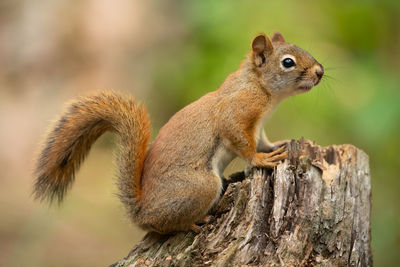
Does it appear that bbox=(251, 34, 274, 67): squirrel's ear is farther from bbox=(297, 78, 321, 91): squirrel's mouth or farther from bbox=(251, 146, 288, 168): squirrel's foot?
bbox=(251, 146, 288, 168): squirrel's foot

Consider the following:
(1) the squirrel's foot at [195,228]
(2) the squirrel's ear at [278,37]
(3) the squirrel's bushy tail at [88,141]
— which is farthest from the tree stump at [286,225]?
(2) the squirrel's ear at [278,37]

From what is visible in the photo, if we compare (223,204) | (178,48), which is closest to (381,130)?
(223,204)

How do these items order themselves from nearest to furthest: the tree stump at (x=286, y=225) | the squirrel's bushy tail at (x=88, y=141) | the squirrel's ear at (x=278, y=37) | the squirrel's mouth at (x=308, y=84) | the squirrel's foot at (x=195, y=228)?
the tree stump at (x=286, y=225)
the squirrel's foot at (x=195, y=228)
the squirrel's bushy tail at (x=88, y=141)
the squirrel's mouth at (x=308, y=84)
the squirrel's ear at (x=278, y=37)

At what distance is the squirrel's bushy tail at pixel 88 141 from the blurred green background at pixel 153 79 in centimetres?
15

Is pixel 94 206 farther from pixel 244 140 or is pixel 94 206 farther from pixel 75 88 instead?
pixel 244 140

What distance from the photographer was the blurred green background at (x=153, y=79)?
392 cm

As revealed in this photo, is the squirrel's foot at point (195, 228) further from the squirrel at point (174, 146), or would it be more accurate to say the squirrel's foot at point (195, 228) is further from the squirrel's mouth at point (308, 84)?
the squirrel's mouth at point (308, 84)

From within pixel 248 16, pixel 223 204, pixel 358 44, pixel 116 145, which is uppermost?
pixel 248 16

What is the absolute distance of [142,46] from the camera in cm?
597

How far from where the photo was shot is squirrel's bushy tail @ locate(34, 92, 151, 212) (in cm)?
257

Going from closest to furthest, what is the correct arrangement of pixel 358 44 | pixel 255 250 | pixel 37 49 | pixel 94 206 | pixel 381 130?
pixel 255 250, pixel 381 130, pixel 358 44, pixel 94 206, pixel 37 49

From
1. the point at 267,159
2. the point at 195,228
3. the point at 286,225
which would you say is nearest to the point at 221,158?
the point at 267,159

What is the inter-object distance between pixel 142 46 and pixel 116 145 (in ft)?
11.7

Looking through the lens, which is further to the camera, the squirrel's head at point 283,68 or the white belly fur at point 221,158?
the squirrel's head at point 283,68
